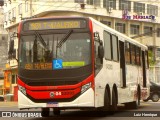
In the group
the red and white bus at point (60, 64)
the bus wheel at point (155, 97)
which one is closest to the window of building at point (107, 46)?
the red and white bus at point (60, 64)

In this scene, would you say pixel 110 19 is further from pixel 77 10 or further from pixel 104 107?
pixel 104 107

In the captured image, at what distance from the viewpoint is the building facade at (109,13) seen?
6019 cm

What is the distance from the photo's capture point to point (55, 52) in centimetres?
1443

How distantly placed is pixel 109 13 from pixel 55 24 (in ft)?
160

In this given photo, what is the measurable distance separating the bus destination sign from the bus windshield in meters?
0.30

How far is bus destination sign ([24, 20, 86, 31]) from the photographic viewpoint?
582 inches

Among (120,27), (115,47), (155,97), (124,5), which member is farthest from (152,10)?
(115,47)

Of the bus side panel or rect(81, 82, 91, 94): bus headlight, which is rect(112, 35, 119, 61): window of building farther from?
rect(81, 82, 91, 94): bus headlight

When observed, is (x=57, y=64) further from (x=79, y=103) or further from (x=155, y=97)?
(x=155, y=97)

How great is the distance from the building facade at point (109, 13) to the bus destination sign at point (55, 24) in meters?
41.7

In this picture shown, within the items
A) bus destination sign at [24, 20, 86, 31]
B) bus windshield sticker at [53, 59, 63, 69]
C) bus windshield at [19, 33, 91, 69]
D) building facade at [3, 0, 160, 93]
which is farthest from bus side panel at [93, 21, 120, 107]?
building facade at [3, 0, 160, 93]

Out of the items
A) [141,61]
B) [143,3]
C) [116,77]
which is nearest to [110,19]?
[143,3]

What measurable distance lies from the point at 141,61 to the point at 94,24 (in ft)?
30.9

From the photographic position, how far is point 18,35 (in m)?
14.9
